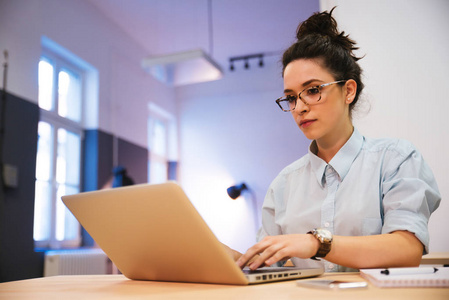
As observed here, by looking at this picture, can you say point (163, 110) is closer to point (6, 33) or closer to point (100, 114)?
point (100, 114)

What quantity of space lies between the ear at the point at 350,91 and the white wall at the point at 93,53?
3.44 meters

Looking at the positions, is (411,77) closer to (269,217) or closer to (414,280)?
(269,217)

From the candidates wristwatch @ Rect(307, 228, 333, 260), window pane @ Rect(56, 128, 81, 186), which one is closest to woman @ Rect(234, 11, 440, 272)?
wristwatch @ Rect(307, 228, 333, 260)

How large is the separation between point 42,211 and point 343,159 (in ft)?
12.8

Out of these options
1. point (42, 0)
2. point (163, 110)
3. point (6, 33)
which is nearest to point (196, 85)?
point (163, 110)

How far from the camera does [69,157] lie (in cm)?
514

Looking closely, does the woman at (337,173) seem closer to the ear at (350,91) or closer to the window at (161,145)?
the ear at (350,91)

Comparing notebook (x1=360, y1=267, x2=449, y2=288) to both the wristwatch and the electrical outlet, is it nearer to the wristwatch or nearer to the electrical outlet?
the wristwatch

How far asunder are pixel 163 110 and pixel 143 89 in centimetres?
82

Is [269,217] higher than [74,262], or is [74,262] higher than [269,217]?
[269,217]

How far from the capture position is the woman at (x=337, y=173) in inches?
48.9

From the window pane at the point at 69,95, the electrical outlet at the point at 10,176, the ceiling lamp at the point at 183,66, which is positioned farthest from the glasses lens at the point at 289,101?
the window pane at the point at 69,95

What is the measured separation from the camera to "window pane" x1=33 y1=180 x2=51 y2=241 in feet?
14.8

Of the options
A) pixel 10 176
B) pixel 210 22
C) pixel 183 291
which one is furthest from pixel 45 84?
pixel 183 291
